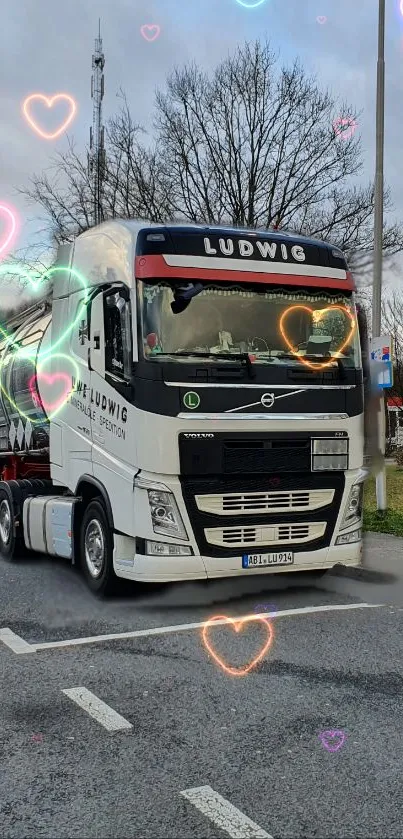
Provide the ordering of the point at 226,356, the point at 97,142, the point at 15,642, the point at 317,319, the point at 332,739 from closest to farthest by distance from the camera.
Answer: the point at 332,739
the point at 15,642
the point at 226,356
the point at 317,319
the point at 97,142

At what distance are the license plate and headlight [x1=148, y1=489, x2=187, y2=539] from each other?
1.96ft

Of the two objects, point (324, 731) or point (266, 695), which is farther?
point (266, 695)

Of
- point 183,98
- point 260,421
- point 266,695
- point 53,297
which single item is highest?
point 183,98

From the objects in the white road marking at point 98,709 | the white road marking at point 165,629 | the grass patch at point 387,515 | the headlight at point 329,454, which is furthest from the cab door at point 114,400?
the grass patch at point 387,515

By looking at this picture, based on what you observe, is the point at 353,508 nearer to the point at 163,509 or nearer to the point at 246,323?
the point at 163,509

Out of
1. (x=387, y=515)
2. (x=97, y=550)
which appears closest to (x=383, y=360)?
(x=387, y=515)

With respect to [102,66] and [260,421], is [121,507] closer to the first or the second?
[260,421]

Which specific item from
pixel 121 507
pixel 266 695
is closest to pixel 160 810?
pixel 266 695

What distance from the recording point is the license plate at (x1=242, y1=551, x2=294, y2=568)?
6.75 m

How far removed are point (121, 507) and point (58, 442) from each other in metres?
1.95

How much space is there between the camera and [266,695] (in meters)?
4.81

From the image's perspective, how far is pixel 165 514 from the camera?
21.4 ft

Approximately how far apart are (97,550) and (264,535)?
5.32ft

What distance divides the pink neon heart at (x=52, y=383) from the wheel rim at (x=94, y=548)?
4.79ft
